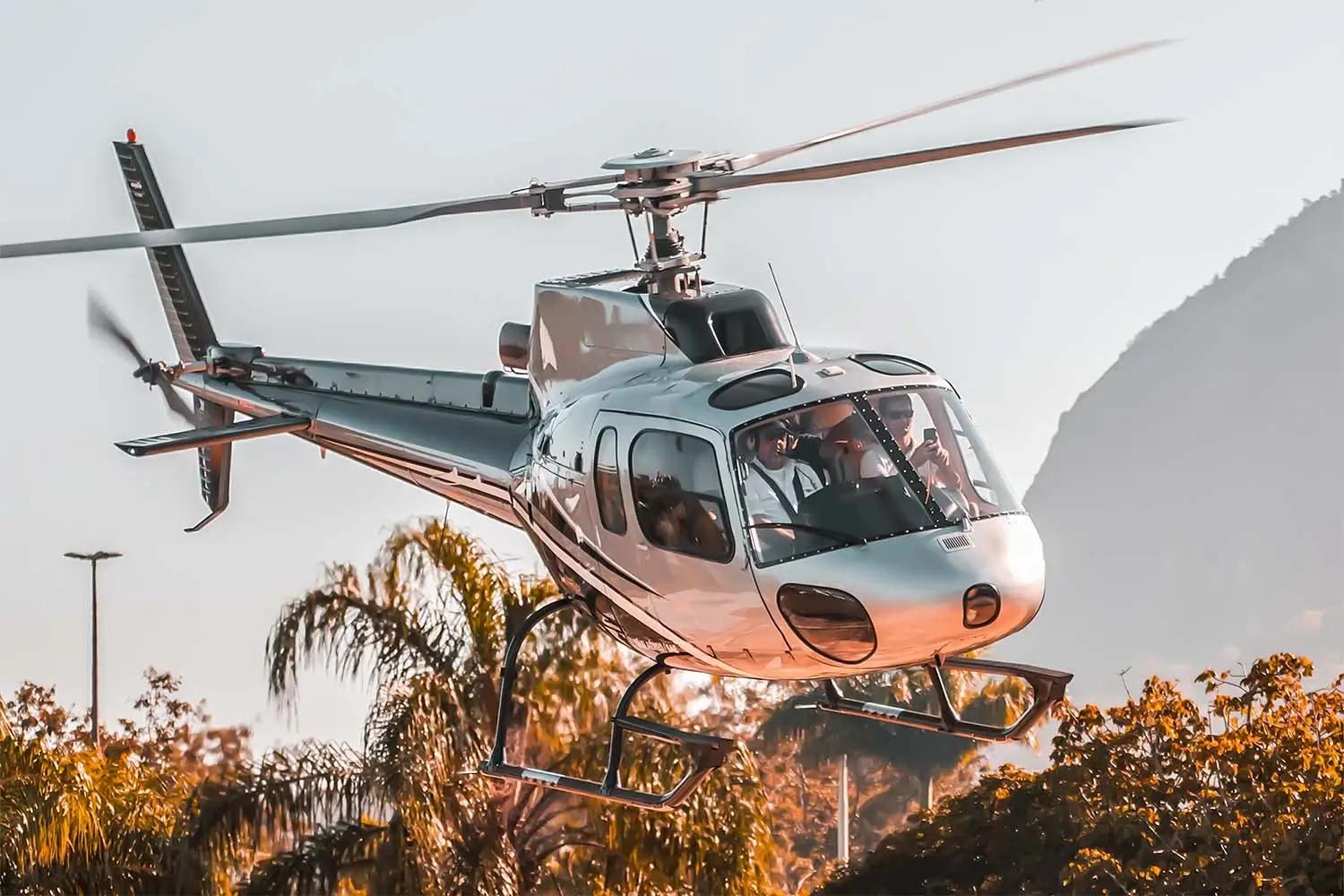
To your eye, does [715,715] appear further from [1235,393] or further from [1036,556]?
[1235,393]

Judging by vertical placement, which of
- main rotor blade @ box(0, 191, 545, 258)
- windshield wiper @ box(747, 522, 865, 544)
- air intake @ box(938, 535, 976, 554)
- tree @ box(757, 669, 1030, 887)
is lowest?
air intake @ box(938, 535, 976, 554)

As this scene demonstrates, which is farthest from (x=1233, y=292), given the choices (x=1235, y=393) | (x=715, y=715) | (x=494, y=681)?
(x=494, y=681)

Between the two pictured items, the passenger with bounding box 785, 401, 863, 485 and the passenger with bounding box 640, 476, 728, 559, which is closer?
the passenger with bounding box 785, 401, 863, 485

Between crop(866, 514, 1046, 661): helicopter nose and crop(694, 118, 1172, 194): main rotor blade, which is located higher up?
crop(694, 118, 1172, 194): main rotor blade

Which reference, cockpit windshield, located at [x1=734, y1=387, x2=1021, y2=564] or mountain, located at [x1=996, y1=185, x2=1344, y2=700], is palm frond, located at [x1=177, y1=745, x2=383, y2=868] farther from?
mountain, located at [x1=996, y1=185, x2=1344, y2=700]

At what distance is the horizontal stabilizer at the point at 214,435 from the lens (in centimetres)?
1070

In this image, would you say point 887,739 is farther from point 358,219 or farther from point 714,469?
point 714,469

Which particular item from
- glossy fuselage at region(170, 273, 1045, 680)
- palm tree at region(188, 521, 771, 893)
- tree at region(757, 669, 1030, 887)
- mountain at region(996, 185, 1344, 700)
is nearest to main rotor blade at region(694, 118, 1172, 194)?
glossy fuselage at region(170, 273, 1045, 680)

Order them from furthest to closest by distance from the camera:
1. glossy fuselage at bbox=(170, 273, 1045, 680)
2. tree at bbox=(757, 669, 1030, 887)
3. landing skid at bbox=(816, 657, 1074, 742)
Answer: tree at bbox=(757, 669, 1030, 887) < landing skid at bbox=(816, 657, 1074, 742) < glossy fuselage at bbox=(170, 273, 1045, 680)

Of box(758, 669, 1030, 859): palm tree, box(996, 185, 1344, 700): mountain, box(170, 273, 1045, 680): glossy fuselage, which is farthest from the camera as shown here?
box(996, 185, 1344, 700): mountain

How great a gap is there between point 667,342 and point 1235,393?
138758mm

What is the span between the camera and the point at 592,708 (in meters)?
16.4

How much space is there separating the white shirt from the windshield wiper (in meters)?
0.02

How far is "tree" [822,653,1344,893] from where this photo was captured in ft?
56.2
